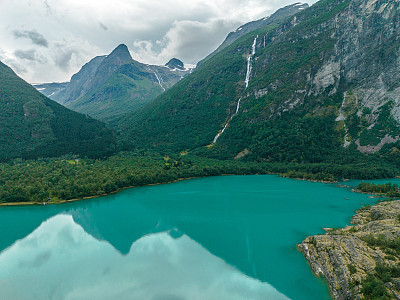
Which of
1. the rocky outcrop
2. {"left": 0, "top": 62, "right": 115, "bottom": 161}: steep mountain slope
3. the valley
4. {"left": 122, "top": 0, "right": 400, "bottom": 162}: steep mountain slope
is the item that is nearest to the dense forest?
the valley

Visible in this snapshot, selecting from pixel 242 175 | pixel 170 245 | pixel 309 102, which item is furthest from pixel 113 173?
pixel 309 102

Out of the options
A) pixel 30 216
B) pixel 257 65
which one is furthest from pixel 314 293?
pixel 257 65

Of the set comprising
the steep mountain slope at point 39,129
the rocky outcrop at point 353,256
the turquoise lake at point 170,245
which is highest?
the steep mountain slope at point 39,129

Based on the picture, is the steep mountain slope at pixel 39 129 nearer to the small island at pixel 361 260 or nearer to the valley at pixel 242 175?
the valley at pixel 242 175

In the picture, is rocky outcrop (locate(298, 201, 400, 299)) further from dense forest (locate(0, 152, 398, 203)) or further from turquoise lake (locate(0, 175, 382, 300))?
dense forest (locate(0, 152, 398, 203))

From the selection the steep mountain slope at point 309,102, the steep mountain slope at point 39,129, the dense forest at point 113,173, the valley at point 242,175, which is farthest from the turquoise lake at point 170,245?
the steep mountain slope at point 39,129

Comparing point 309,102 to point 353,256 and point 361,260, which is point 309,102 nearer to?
point 353,256
